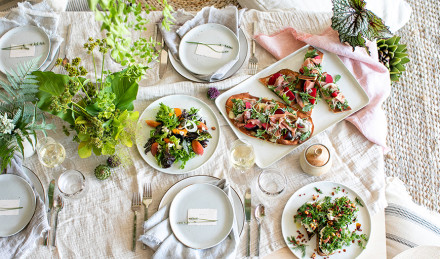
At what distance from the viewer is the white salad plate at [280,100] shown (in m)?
1.65

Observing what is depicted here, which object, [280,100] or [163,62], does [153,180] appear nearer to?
[163,62]

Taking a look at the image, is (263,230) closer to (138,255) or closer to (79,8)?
(138,255)

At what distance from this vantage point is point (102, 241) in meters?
1.48

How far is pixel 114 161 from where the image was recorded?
5.12ft

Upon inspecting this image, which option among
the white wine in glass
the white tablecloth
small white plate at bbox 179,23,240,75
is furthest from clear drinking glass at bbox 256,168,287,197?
the white wine in glass

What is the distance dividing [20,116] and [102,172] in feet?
1.21

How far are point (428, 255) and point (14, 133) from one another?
5.17 feet

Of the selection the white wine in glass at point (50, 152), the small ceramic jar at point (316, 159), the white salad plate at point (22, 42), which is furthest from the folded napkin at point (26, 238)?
the small ceramic jar at point (316, 159)

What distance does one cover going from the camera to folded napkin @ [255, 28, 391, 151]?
177cm

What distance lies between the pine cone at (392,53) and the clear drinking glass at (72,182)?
175cm

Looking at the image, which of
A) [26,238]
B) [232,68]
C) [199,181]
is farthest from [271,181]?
[26,238]

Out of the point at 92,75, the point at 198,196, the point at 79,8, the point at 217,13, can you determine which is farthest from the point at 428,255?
the point at 79,8

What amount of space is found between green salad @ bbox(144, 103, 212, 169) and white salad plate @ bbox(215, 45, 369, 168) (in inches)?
6.2

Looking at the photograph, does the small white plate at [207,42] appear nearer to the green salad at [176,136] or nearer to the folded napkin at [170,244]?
the green salad at [176,136]
